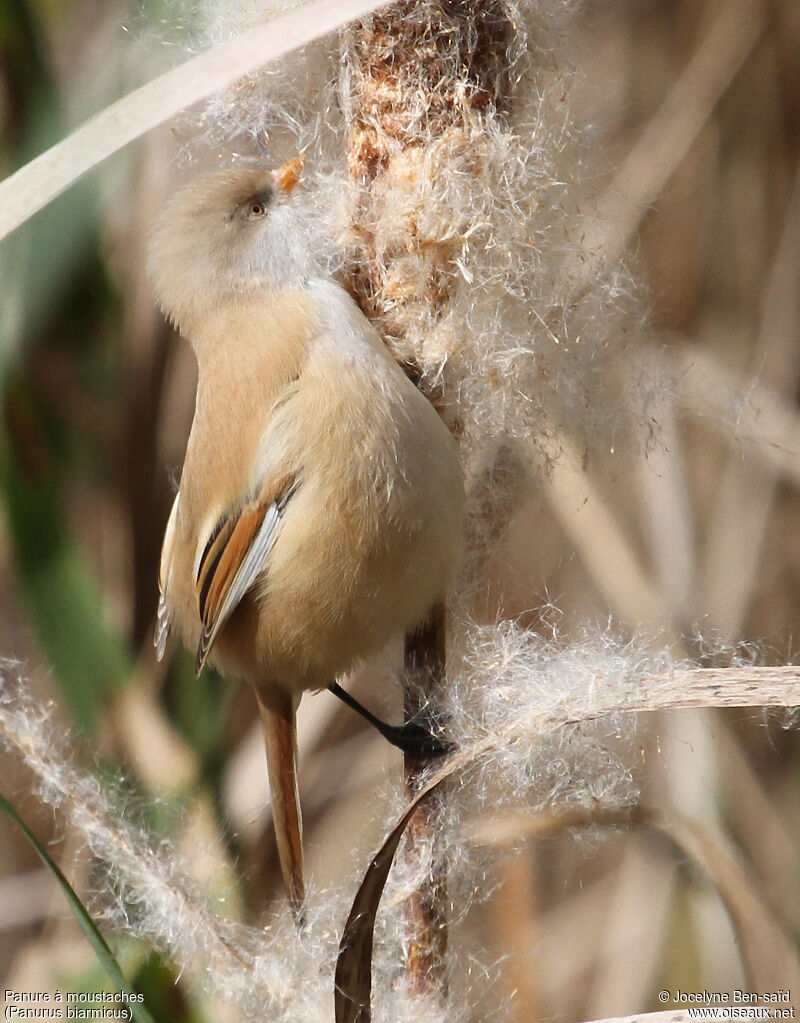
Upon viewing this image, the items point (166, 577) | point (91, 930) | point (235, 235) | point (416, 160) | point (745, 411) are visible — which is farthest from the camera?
point (745, 411)

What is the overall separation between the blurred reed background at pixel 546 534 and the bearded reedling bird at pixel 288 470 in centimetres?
21

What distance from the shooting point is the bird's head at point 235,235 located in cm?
97

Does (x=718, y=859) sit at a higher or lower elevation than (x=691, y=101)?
lower

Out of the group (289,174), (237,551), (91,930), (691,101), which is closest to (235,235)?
(289,174)

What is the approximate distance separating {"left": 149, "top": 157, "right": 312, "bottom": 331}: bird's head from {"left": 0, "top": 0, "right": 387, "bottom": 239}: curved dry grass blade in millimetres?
170

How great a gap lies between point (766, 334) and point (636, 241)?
0.29 metres

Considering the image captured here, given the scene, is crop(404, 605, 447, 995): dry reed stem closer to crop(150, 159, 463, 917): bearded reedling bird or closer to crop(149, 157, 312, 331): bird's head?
crop(150, 159, 463, 917): bearded reedling bird

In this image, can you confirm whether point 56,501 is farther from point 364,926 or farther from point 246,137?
point 364,926

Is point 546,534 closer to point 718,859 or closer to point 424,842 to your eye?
point 718,859

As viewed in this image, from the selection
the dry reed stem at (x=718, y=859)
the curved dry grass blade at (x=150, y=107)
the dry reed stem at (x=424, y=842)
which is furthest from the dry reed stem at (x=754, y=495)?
the curved dry grass blade at (x=150, y=107)

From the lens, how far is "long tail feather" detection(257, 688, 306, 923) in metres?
1.00

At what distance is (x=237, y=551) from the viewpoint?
0.96 metres

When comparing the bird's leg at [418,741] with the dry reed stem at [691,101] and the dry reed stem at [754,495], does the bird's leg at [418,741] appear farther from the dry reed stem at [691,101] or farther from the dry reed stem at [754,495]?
the dry reed stem at [691,101]

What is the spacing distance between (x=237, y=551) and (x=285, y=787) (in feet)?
0.87
